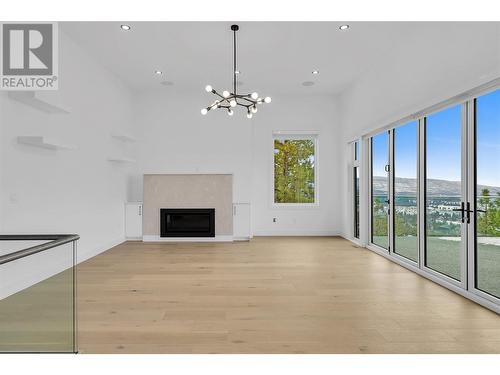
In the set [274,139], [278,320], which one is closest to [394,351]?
[278,320]

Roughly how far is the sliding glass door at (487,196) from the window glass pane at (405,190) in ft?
3.79

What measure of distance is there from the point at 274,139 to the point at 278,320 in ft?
17.7

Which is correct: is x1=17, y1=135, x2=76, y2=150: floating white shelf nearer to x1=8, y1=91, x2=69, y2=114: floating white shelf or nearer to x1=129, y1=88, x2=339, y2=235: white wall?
x1=8, y1=91, x2=69, y2=114: floating white shelf

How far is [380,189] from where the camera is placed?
5.63 metres

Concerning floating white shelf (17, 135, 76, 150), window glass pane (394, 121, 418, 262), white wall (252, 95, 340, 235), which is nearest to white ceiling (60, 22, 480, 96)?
white wall (252, 95, 340, 235)

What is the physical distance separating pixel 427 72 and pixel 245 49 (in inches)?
106

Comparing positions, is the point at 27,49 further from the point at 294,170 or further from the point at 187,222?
the point at 294,170

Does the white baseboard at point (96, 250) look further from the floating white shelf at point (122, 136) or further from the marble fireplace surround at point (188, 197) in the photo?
the floating white shelf at point (122, 136)

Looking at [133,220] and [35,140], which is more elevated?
[35,140]

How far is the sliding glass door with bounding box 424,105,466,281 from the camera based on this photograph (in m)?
3.58

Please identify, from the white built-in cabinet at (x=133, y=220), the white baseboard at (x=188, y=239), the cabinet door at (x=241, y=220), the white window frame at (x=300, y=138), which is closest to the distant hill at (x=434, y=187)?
the white window frame at (x=300, y=138)

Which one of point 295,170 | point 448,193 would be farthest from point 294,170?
point 448,193
